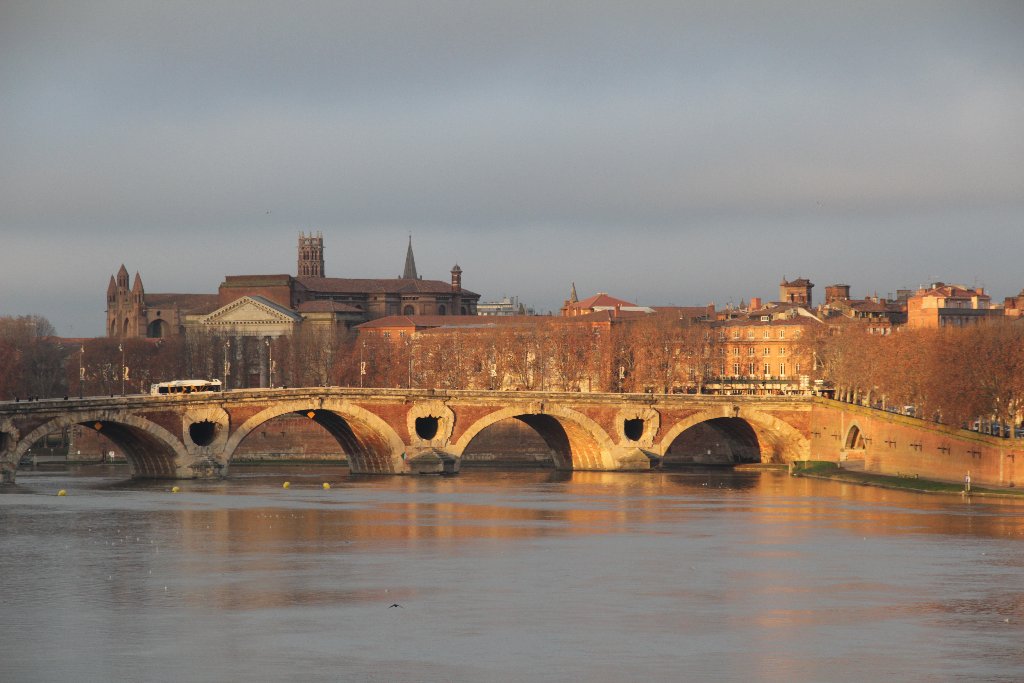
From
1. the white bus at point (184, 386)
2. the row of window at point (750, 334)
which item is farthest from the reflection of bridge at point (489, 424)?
the row of window at point (750, 334)

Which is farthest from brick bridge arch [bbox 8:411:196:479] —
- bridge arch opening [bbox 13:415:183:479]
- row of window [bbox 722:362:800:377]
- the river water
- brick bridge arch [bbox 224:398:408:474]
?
row of window [bbox 722:362:800:377]

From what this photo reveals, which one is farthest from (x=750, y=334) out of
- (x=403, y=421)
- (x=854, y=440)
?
(x=403, y=421)

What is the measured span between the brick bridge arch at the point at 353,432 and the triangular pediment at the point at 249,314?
265ft

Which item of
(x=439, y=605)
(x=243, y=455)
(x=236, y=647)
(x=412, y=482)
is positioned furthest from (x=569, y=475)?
(x=236, y=647)

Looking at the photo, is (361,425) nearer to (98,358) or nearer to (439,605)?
(439,605)

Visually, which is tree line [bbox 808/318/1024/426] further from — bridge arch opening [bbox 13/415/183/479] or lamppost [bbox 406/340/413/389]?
bridge arch opening [bbox 13/415/183/479]

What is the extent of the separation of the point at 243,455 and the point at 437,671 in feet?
262

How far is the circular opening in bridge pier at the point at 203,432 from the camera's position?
3698 inches

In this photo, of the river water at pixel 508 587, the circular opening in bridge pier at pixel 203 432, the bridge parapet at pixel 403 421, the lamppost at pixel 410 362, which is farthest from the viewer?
the lamppost at pixel 410 362

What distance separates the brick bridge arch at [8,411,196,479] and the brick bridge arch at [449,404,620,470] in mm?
15665

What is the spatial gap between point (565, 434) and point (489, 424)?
6.46 m

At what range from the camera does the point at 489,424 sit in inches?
4033

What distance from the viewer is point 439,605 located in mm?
48750

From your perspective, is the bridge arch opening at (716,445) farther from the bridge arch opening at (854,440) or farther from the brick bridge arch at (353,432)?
the brick bridge arch at (353,432)
